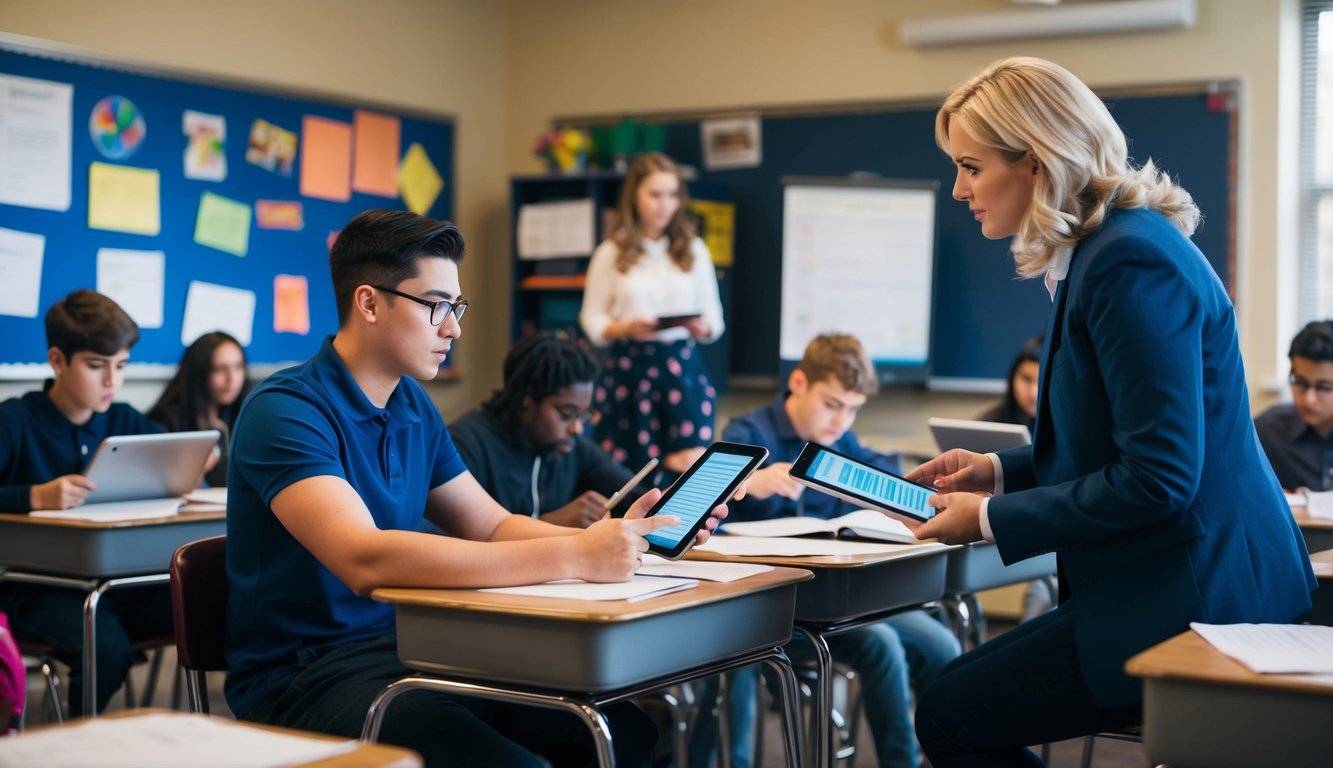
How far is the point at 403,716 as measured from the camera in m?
1.75

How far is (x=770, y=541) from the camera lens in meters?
2.41

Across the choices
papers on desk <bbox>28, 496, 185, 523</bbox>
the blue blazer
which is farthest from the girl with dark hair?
the blue blazer

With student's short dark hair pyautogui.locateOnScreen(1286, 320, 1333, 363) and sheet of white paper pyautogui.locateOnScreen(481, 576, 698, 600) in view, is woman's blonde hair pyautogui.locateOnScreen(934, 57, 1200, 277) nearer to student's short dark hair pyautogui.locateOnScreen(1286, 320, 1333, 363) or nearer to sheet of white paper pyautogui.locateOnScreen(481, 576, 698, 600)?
sheet of white paper pyautogui.locateOnScreen(481, 576, 698, 600)

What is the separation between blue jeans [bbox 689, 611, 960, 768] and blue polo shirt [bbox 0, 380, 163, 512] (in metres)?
1.66

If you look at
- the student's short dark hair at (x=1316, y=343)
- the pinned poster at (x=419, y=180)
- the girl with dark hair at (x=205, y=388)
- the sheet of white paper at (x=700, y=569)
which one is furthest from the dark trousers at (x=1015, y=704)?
the pinned poster at (x=419, y=180)

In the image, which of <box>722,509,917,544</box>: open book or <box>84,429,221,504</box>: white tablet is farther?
<box>84,429,221,504</box>: white tablet

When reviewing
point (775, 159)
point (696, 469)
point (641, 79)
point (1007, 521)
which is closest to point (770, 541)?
point (696, 469)

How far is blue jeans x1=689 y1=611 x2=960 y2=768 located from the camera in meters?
3.01

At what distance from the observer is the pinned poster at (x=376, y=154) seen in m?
5.60

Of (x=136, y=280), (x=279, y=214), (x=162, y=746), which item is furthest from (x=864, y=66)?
(x=162, y=746)

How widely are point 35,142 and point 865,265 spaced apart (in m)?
3.04

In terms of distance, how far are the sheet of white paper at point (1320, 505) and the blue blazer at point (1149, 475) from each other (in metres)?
1.13

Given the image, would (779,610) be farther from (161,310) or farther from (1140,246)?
(161,310)

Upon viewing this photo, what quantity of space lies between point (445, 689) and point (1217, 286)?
3.68ft
